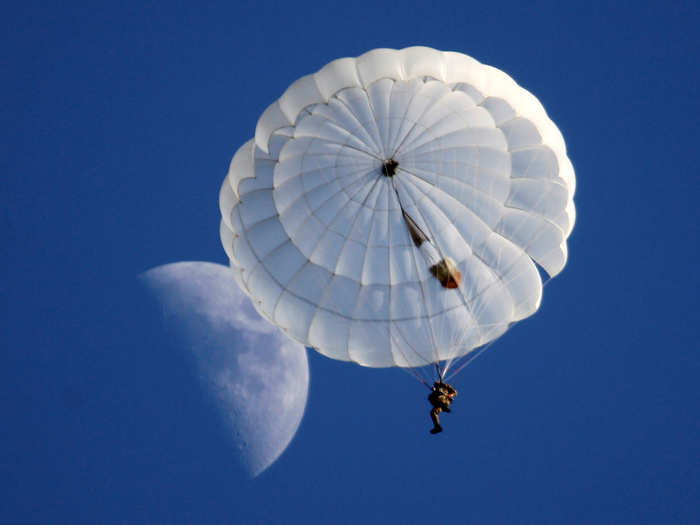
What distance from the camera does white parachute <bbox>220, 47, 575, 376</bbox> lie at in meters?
22.8

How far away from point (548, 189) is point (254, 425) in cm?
1405

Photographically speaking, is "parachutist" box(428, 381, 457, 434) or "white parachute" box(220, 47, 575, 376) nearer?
"white parachute" box(220, 47, 575, 376)

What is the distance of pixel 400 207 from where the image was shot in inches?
911

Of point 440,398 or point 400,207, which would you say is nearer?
point 400,207

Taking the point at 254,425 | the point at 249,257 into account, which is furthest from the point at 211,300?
the point at 249,257

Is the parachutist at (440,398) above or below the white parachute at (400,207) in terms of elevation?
below

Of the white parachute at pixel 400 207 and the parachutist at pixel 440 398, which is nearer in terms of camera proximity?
the white parachute at pixel 400 207

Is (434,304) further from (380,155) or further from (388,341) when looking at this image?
(380,155)

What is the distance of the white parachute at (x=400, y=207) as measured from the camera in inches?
897

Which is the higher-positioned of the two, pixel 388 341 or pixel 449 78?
pixel 449 78

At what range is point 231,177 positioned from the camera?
78.9 ft

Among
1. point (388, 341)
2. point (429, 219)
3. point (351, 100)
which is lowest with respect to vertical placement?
point (388, 341)

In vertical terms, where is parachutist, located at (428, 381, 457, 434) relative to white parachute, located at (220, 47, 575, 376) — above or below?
below

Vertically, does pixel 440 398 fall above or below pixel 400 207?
below
